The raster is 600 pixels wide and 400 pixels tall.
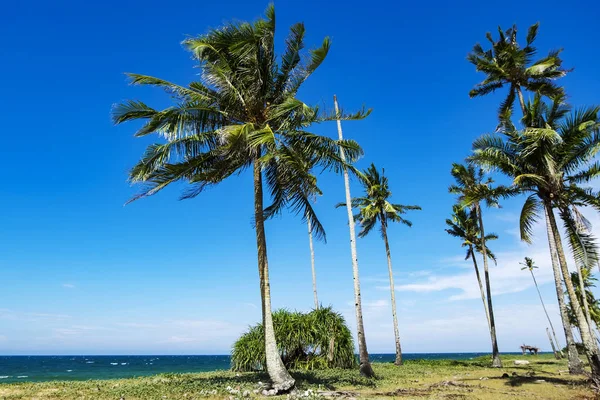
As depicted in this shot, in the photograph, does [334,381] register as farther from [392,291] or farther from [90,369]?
[90,369]

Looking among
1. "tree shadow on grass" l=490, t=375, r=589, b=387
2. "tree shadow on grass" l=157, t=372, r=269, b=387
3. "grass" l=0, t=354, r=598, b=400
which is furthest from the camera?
"tree shadow on grass" l=490, t=375, r=589, b=387

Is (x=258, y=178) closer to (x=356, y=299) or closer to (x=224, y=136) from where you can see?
(x=224, y=136)

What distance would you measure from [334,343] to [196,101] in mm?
15058

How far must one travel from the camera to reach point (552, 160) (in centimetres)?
1494

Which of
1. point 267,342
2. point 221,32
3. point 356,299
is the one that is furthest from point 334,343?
point 221,32

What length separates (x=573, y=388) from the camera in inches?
547

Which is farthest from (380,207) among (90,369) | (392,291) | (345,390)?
(90,369)

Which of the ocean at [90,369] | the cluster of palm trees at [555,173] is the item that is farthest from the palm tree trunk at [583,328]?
the ocean at [90,369]

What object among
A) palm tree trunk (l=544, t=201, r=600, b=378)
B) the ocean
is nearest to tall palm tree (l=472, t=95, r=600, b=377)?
palm tree trunk (l=544, t=201, r=600, b=378)

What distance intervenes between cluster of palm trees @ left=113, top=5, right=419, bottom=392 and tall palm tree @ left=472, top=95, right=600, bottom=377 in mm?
7201

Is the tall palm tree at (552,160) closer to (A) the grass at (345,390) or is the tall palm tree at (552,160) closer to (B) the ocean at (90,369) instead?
(A) the grass at (345,390)

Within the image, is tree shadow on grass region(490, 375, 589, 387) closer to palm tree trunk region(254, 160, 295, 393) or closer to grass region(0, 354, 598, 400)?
grass region(0, 354, 598, 400)

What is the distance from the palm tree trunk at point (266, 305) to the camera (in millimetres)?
11500

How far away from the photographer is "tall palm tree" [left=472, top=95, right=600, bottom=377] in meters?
14.3
